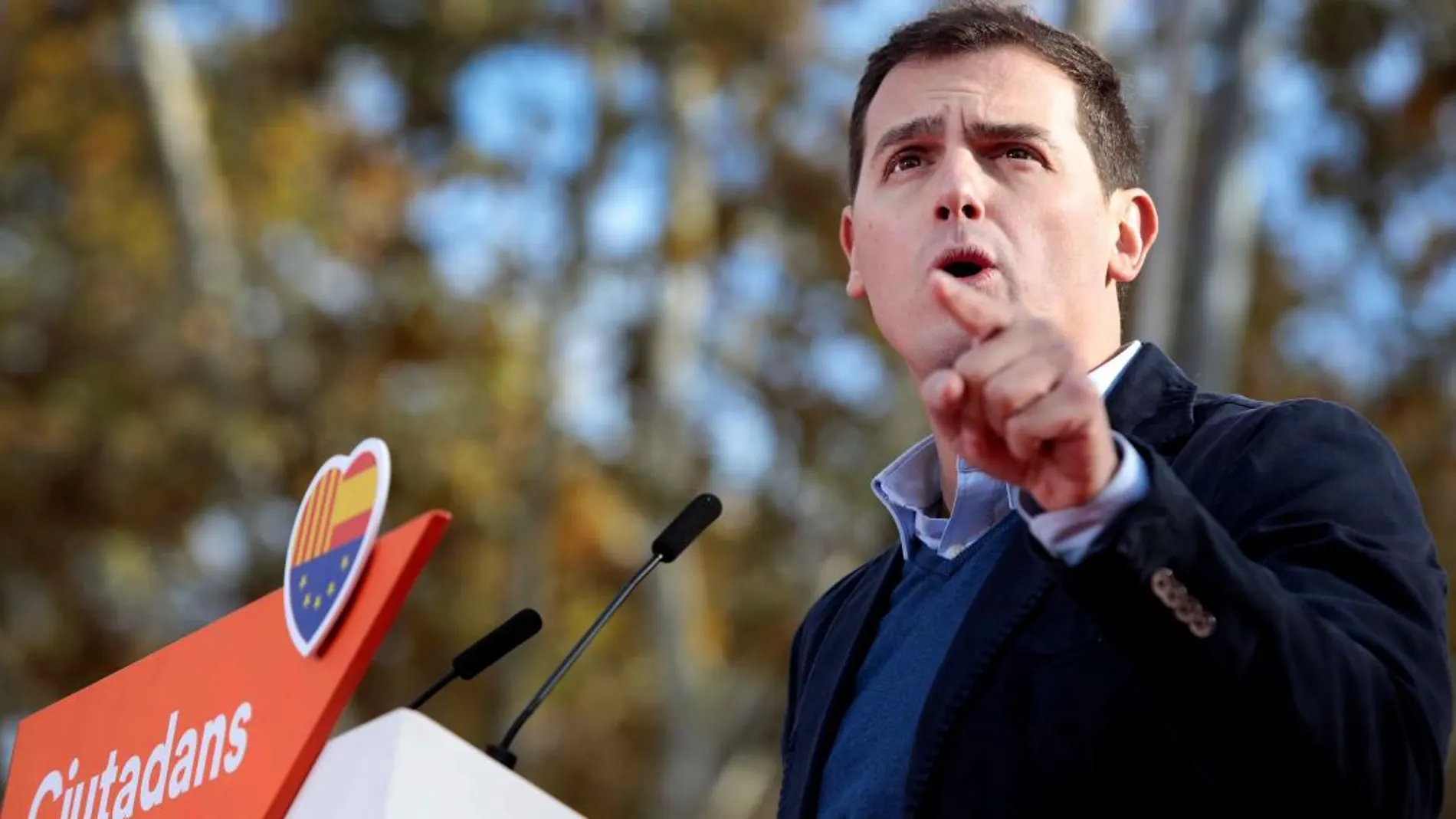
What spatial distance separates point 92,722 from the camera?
227cm

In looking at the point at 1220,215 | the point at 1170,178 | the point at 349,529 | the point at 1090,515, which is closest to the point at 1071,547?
the point at 1090,515

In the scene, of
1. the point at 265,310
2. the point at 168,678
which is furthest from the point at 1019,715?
the point at 265,310

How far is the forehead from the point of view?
2328mm

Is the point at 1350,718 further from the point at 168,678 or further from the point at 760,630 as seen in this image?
the point at 760,630

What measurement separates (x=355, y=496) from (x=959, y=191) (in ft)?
2.49

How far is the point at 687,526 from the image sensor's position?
95.3 inches

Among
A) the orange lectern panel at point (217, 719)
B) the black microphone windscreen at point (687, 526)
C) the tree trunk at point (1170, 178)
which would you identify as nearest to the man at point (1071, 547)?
the black microphone windscreen at point (687, 526)

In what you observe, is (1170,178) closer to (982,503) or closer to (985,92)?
(985,92)

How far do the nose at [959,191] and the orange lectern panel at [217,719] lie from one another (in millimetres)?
714

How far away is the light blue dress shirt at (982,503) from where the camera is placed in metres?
1.57

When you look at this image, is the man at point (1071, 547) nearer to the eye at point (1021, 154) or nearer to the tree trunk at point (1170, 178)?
the eye at point (1021, 154)

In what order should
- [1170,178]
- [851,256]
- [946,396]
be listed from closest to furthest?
[946,396] < [851,256] < [1170,178]

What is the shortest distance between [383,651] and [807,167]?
489 cm

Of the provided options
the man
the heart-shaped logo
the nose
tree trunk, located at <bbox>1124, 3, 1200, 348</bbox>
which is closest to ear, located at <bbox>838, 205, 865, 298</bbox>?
the man
